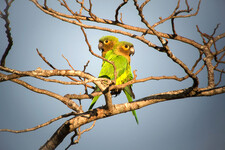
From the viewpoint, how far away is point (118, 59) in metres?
5.59

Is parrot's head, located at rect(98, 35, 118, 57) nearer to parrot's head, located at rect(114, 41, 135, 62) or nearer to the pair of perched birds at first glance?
the pair of perched birds

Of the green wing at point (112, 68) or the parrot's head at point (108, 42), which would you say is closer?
the green wing at point (112, 68)

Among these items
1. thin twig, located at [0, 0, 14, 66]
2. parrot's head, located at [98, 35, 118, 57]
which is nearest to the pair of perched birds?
parrot's head, located at [98, 35, 118, 57]

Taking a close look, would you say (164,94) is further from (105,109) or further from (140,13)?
(140,13)

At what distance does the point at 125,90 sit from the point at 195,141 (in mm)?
52892

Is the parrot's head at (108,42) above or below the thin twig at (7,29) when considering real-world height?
above

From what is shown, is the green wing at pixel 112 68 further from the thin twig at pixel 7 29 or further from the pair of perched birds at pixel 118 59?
the thin twig at pixel 7 29

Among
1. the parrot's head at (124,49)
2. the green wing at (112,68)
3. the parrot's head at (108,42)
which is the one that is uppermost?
the parrot's head at (108,42)

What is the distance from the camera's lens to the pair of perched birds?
5185mm

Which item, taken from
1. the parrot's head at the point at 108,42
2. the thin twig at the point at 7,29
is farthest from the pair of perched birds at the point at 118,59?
the thin twig at the point at 7,29

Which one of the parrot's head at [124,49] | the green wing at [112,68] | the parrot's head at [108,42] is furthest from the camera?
the parrot's head at [108,42]

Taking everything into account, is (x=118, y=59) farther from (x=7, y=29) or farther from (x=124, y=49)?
(x=7, y=29)

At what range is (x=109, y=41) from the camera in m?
6.42

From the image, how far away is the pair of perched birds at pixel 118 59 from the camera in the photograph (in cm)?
519
